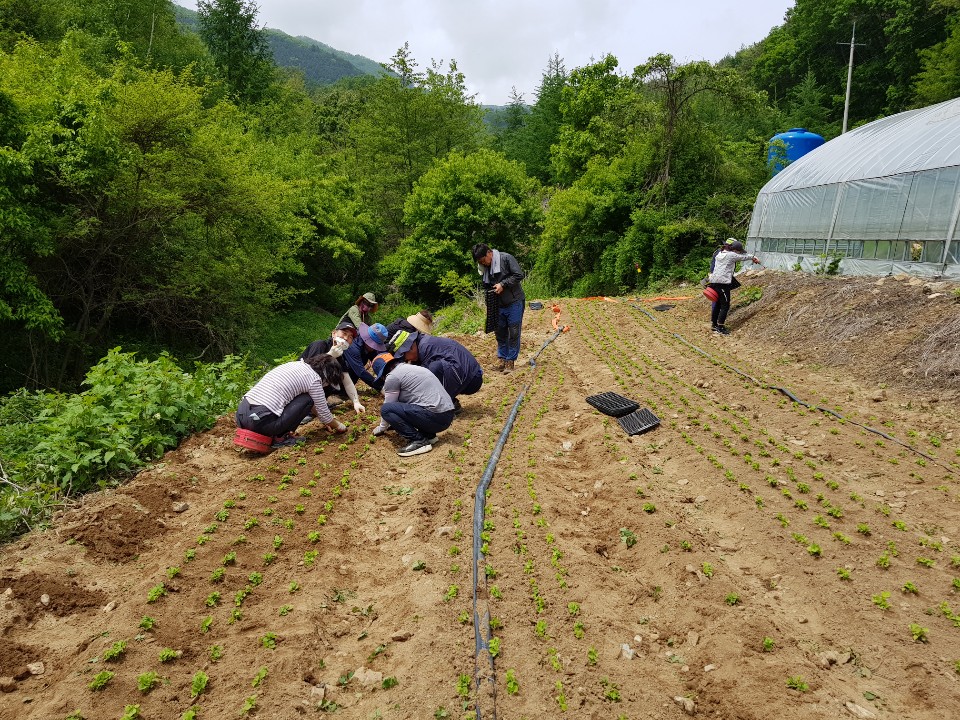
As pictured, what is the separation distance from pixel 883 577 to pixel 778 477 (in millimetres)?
1641

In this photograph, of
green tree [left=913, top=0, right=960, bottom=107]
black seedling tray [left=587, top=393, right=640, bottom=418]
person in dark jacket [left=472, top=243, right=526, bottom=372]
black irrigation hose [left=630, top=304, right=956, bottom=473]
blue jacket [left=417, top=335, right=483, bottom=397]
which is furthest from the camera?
green tree [left=913, top=0, right=960, bottom=107]

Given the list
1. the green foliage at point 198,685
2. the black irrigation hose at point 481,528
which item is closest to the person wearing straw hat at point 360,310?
the black irrigation hose at point 481,528

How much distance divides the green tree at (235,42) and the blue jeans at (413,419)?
121 feet

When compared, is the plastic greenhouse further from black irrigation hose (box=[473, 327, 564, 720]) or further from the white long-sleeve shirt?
black irrigation hose (box=[473, 327, 564, 720])

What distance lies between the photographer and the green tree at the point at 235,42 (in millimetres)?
36688

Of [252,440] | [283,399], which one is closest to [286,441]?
[252,440]

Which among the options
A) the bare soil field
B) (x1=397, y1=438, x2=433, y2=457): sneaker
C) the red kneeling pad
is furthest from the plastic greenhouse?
the red kneeling pad

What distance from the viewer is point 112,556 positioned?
15.3ft

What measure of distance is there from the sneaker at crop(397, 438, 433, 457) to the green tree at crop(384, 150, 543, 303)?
17.8 m

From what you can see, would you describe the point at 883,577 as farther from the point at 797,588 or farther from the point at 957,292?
the point at 957,292

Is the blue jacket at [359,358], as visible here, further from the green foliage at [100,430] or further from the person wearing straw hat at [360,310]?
the green foliage at [100,430]

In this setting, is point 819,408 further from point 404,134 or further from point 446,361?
point 404,134

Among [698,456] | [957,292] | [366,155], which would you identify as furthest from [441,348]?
[366,155]

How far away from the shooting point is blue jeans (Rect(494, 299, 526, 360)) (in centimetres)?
907
